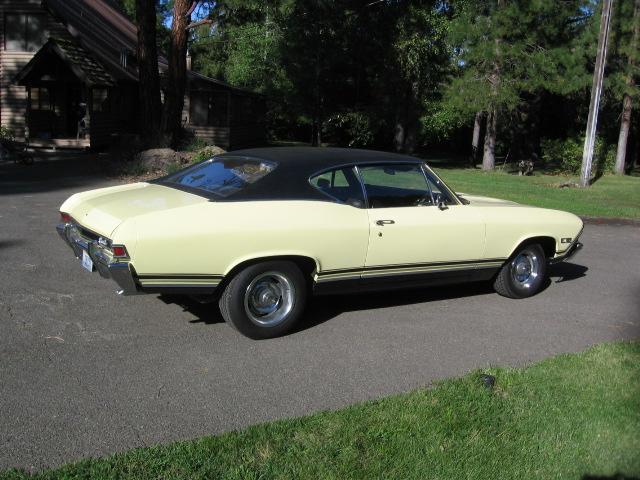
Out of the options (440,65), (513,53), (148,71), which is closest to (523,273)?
(148,71)

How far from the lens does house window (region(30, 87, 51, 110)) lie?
24422 mm

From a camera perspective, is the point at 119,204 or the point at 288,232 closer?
the point at 288,232

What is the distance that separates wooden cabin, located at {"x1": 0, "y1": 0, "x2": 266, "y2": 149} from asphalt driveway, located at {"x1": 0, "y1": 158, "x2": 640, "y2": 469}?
15402 millimetres

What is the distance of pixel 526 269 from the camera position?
715 cm

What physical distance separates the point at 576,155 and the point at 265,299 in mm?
25350

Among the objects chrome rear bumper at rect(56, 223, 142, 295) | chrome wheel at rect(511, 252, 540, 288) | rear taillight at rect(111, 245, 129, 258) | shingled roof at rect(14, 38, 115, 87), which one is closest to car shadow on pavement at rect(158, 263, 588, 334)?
chrome wheel at rect(511, 252, 540, 288)

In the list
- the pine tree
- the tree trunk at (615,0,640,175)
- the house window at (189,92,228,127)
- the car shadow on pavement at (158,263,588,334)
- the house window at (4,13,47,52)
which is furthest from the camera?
the house window at (189,92,228,127)

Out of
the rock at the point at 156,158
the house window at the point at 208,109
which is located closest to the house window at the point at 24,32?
the house window at the point at 208,109

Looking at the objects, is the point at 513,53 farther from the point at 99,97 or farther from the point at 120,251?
the point at 120,251

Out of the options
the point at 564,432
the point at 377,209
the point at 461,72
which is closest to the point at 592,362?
the point at 564,432

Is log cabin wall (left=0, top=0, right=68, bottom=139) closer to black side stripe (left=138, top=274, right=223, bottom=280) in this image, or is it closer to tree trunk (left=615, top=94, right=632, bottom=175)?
black side stripe (left=138, top=274, right=223, bottom=280)

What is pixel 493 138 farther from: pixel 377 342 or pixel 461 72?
pixel 377 342

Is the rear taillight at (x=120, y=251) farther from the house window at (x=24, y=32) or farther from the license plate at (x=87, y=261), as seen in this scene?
the house window at (x=24, y=32)

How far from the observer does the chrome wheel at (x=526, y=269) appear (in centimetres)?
706
